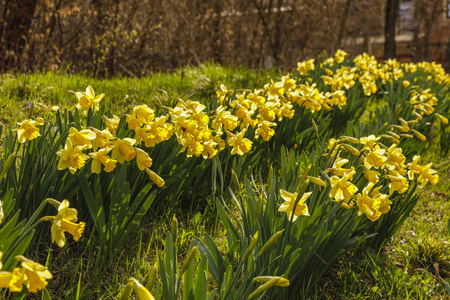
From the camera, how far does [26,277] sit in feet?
3.14

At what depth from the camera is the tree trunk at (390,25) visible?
7.36m

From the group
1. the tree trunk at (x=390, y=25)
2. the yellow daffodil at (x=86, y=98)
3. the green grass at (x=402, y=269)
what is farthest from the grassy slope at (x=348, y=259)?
the tree trunk at (x=390, y=25)

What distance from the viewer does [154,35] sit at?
7.05m

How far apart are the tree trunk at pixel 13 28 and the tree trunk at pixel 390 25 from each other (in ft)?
17.9

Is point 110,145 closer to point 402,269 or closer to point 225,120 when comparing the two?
point 225,120

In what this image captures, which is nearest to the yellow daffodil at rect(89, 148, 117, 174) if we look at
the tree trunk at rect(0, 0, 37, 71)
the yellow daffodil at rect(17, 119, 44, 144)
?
the yellow daffodil at rect(17, 119, 44, 144)

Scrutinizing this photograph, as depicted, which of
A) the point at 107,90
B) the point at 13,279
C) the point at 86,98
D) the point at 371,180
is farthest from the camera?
the point at 107,90

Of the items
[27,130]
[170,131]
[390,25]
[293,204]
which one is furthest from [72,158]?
[390,25]

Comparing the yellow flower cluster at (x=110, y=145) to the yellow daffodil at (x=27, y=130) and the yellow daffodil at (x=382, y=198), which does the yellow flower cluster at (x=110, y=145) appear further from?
the yellow daffodil at (x=382, y=198)

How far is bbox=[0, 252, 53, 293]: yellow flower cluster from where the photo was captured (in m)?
0.95

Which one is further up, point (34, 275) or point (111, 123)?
point (111, 123)

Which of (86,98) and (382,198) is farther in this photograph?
(86,98)

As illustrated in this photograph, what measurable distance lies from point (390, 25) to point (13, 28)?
583 cm

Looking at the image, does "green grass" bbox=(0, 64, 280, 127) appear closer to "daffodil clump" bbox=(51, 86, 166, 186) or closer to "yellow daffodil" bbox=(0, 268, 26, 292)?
"daffodil clump" bbox=(51, 86, 166, 186)
